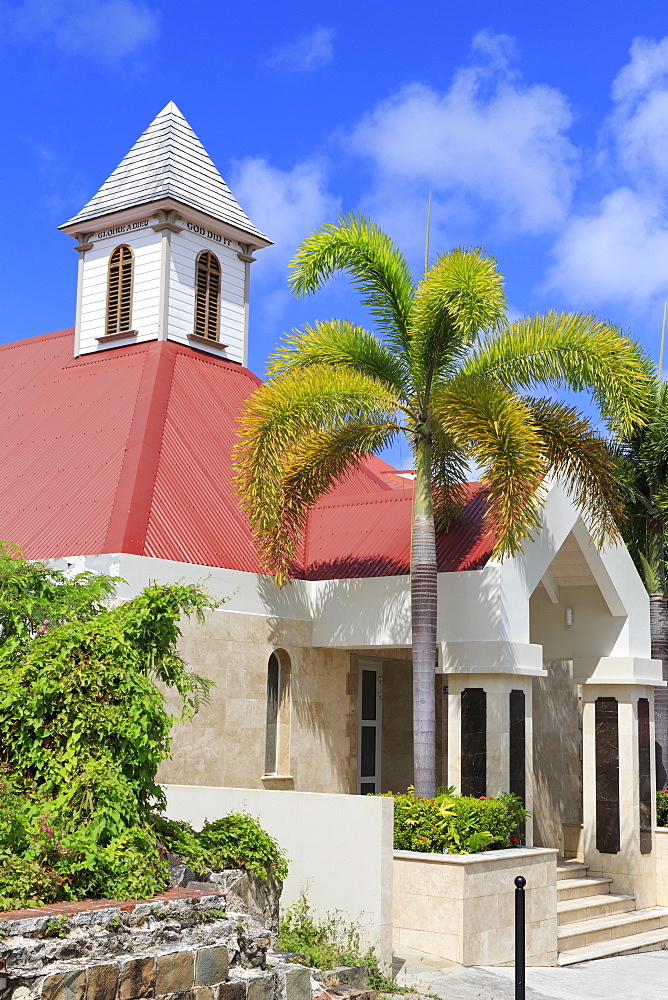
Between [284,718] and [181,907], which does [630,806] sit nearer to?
[284,718]

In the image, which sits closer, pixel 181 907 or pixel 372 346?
pixel 181 907

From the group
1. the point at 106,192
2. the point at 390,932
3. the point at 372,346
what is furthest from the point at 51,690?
the point at 106,192

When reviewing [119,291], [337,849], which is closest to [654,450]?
[119,291]

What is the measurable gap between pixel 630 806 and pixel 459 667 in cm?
519

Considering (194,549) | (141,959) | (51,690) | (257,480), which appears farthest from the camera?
(194,549)

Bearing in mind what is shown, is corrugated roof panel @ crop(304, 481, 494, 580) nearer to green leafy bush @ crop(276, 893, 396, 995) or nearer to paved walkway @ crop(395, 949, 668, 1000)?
paved walkway @ crop(395, 949, 668, 1000)

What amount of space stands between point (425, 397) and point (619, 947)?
348 inches

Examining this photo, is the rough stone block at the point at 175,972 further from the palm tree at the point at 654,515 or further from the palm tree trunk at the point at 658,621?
the palm tree at the point at 654,515

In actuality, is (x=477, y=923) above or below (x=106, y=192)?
below

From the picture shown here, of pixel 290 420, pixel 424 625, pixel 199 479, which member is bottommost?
pixel 424 625

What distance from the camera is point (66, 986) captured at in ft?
26.1

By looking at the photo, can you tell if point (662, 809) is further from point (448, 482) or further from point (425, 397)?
point (425, 397)

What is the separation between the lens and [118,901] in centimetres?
902

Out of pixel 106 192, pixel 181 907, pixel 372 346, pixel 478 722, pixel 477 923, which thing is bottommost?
pixel 477 923
